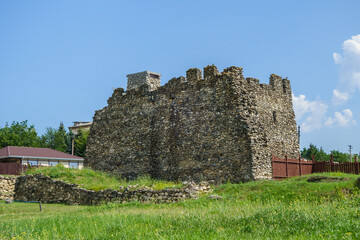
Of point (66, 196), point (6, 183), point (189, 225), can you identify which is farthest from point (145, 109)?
point (189, 225)

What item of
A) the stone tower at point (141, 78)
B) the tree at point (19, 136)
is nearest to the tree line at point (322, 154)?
the stone tower at point (141, 78)

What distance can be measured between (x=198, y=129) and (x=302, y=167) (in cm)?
613

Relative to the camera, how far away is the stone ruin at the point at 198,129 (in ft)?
66.1

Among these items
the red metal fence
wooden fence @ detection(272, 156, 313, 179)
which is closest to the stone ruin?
wooden fence @ detection(272, 156, 313, 179)

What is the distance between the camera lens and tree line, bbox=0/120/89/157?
201 feet

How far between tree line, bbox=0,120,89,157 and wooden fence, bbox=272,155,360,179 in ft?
151

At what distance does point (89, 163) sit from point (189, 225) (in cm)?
1922

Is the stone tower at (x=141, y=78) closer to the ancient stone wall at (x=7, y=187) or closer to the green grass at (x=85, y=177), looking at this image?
the green grass at (x=85, y=177)

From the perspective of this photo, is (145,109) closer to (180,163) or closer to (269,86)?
(180,163)

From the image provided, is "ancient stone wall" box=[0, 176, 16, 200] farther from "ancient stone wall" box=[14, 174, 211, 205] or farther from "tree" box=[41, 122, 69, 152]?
"tree" box=[41, 122, 69, 152]

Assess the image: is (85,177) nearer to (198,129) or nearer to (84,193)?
(84,193)

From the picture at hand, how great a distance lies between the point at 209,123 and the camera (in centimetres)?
2158

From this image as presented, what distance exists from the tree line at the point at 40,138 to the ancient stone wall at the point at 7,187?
35371 mm

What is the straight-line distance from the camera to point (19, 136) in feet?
204
